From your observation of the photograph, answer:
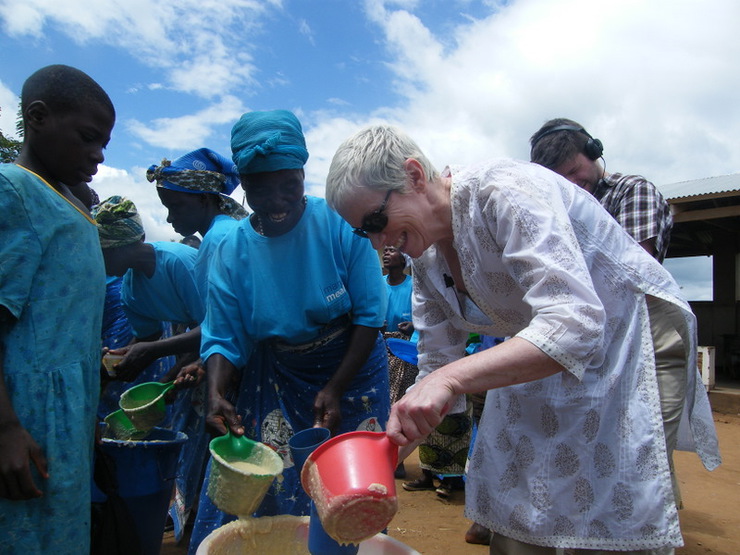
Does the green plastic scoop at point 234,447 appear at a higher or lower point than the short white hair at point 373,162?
lower

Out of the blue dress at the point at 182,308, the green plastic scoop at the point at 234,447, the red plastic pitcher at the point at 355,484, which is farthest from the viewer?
the blue dress at the point at 182,308

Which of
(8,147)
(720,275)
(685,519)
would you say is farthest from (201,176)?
(720,275)

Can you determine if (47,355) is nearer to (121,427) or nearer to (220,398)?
(220,398)

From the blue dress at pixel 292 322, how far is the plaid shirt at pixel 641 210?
4.02 ft

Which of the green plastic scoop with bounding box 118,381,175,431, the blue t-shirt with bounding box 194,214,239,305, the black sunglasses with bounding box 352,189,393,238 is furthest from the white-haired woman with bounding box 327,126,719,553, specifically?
the green plastic scoop with bounding box 118,381,175,431

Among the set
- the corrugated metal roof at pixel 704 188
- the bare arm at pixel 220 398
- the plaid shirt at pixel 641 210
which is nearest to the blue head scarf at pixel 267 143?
the bare arm at pixel 220 398

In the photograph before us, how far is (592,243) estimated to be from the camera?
141 cm

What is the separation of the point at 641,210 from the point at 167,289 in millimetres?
2426

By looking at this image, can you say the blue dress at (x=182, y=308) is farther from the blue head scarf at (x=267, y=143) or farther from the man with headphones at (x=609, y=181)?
the man with headphones at (x=609, y=181)

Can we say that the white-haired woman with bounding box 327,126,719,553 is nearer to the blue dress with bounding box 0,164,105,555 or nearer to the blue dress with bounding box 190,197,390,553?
the blue dress with bounding box 190,197,390,553

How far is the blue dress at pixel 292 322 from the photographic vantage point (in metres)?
2.10

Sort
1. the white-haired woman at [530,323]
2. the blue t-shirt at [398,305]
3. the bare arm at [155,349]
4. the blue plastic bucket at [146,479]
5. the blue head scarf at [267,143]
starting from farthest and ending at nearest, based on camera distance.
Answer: the blue t-shirt at [398,305] → the bare arm at [155,349] → the blue plastic bucket at [146,479] → the blue head scarf at [267,143] → the white-haired woman at [530,323]

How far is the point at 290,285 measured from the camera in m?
2.10

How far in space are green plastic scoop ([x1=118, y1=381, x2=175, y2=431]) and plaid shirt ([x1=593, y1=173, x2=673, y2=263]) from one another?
2147mm
